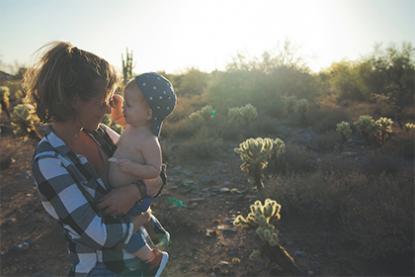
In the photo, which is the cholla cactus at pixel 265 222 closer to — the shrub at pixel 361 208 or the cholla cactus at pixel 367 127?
the shrub at pixel 361 208

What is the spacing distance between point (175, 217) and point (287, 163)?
3649 millimetres

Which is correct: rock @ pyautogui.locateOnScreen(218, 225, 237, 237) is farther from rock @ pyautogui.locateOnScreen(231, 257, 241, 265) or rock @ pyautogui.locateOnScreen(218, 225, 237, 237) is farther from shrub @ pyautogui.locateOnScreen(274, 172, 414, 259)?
shrub @ pyautogui.locateOnScreen(274, 172, 414, 259)

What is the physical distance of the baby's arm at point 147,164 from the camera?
215 cm

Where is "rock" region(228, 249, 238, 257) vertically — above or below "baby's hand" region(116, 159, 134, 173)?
below

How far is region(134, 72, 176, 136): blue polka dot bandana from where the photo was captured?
2309 mm

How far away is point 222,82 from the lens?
21594 mm

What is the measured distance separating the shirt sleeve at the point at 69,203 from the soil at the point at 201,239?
3972mm

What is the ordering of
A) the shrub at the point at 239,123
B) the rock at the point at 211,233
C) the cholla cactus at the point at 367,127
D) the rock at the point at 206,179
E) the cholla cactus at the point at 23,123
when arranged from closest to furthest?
the rock at the point at 211,233 < the rock at the point at 206,179 < the cholla cactus at the point at 23,123 < the cholla cactus at the point at 367,127 < the shrub at the point at 239,123

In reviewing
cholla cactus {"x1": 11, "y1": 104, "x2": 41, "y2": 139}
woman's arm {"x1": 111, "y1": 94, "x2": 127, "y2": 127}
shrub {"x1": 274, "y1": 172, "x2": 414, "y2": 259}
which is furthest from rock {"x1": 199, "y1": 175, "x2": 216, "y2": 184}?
woman's arm {"x1": 111, "y1": 94, "x2": 127, "y2": 127}

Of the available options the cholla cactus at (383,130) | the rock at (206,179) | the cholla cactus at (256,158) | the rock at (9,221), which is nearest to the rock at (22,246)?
the rock at (9,221)

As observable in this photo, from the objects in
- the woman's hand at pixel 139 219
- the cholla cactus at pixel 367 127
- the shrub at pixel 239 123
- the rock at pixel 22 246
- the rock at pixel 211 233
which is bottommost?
the rock at pixel 22 246

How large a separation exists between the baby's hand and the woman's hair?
0.37 m

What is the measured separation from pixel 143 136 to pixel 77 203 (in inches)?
27.6

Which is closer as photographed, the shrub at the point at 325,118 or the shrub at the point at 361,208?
the shrub at the point at 361,208
